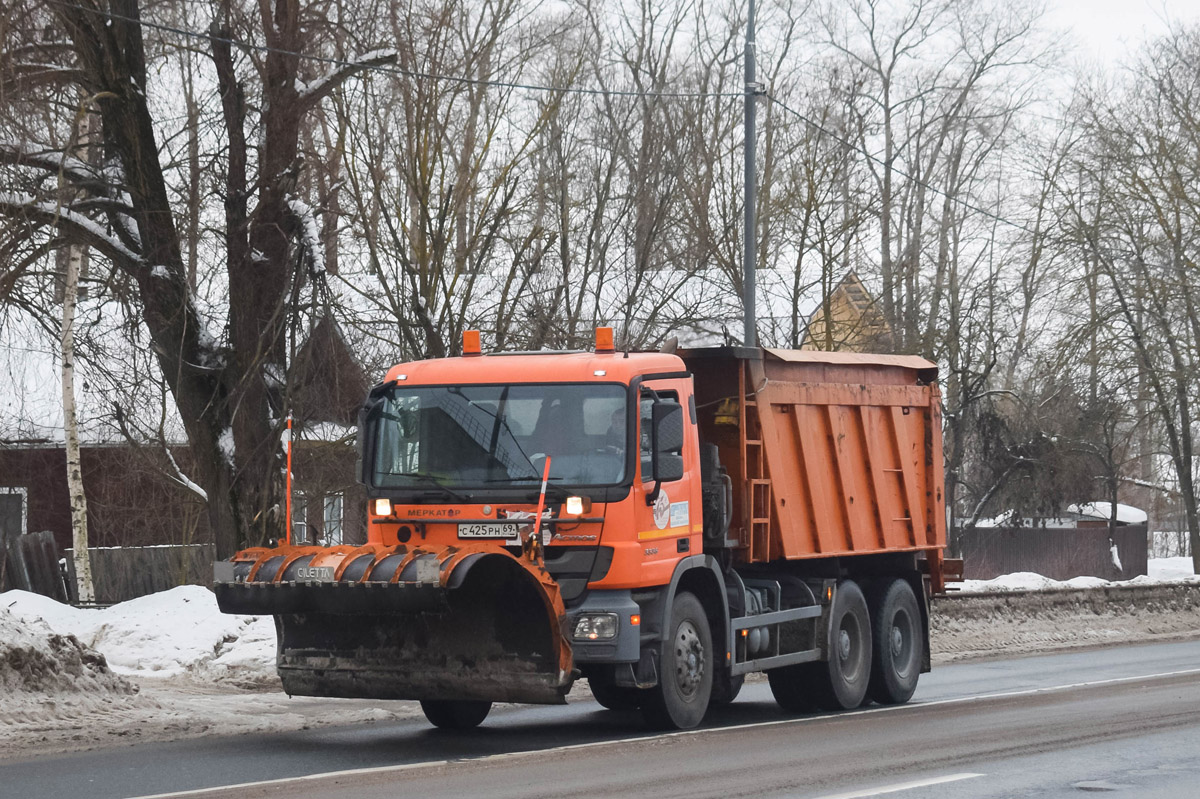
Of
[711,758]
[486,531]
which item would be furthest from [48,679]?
[711,758]

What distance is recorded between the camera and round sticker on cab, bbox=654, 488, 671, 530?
10.8 m

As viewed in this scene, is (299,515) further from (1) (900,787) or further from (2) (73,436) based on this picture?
(1) (900,787)

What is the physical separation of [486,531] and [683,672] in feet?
5.84

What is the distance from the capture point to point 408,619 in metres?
10.3

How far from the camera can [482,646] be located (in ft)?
33.3

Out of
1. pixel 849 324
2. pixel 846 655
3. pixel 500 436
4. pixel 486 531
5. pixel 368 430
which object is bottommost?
pixel 846 655

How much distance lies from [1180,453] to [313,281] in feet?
87.8

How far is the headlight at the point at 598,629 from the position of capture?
1027 centimetres

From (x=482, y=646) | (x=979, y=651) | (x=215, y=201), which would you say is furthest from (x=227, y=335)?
(x=979, y=651)

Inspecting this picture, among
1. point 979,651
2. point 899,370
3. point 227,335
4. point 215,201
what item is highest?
point 215,201

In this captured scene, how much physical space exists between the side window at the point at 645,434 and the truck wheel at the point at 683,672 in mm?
1028

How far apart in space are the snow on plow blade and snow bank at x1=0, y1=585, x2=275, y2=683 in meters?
4.82

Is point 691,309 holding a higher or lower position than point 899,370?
higher

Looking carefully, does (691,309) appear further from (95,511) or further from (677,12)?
(95,511)
